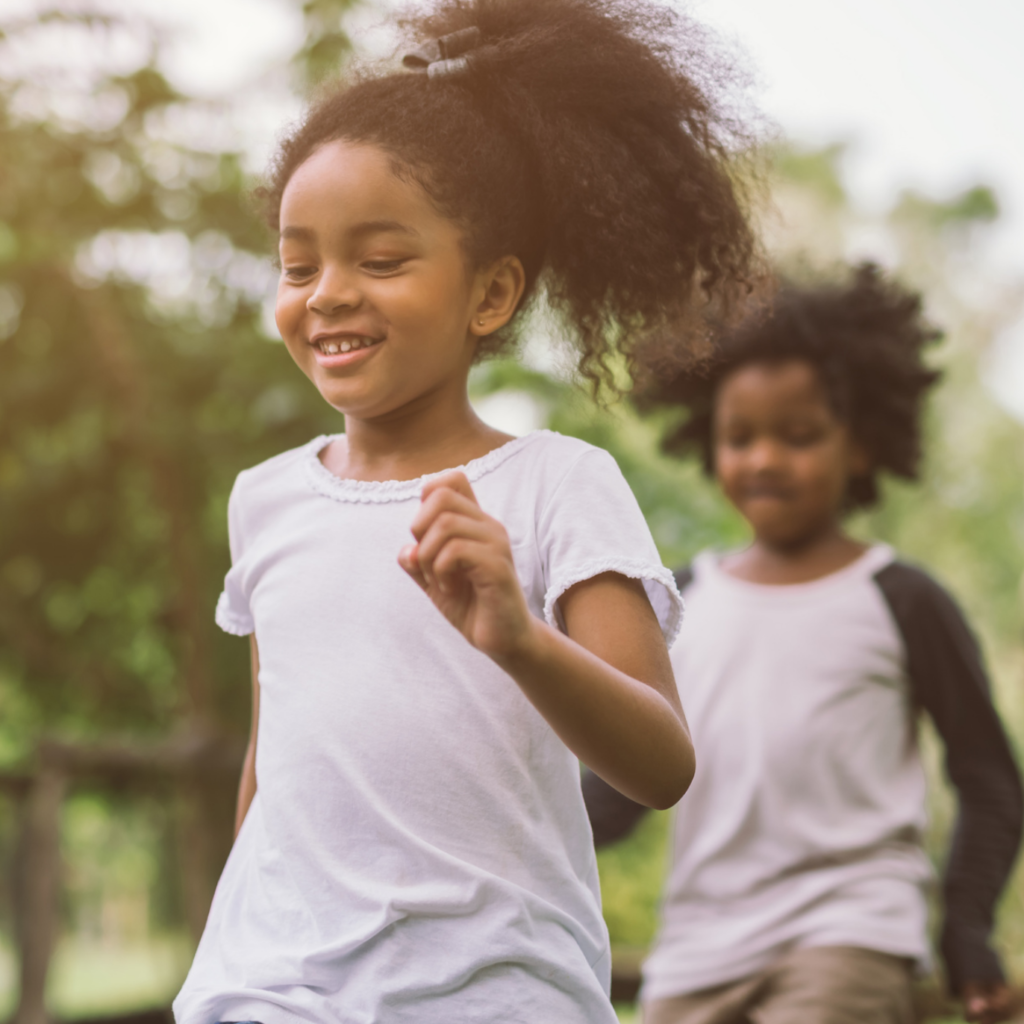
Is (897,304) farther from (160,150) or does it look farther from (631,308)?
(160,150)

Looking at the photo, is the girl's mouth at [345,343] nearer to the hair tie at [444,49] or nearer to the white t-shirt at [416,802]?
the white t-shirt at [416,802]

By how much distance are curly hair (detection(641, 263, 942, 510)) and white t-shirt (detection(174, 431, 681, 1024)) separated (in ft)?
5.32

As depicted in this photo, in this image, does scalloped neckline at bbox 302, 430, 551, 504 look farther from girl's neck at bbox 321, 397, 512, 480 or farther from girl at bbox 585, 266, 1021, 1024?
girl at bbox 585, 266, 1021, 1024

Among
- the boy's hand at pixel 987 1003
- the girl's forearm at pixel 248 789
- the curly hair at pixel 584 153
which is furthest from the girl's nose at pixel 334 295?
the boy's hand at pixel 987 1003

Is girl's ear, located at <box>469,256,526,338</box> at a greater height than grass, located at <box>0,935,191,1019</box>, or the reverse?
girl's ear, located at <box>469,256,526,338</box>

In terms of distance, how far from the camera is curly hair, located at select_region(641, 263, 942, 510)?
10.1 feet

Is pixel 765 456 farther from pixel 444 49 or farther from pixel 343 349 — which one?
pixel 343 349

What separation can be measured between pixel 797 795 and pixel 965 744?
36 centimetres

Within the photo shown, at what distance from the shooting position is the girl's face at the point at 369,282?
1.55 meters

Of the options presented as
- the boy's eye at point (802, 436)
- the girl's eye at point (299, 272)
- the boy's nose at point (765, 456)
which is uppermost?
the girl's eye at point (299, 272)

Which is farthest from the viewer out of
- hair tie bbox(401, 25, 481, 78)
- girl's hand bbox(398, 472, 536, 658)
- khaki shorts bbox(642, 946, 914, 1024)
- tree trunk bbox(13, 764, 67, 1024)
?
tree trunk bbox(13, 764, 67, 1024)

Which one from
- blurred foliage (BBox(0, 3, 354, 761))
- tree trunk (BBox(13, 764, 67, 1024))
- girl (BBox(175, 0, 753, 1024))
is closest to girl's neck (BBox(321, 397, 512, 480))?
girl (BBox(175, 0, 753, 1024))

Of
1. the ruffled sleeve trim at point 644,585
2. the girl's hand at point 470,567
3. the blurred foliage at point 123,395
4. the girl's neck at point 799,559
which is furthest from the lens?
the blurred foliage at point 123,395

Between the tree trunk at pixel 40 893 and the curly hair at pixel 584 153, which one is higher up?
the curly hair at pixel 584 153
